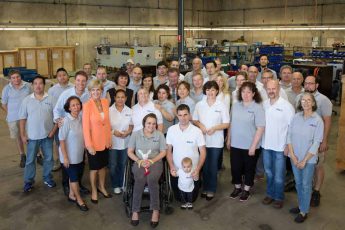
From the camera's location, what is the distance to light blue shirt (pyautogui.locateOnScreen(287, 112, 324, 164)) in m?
3.70

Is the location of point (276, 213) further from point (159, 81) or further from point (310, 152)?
point (159, 81)

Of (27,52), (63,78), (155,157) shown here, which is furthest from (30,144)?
(27,52)

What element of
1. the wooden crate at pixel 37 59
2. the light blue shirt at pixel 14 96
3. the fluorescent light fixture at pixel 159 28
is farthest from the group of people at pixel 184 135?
the fluorescent light fixture at pixel 159 28

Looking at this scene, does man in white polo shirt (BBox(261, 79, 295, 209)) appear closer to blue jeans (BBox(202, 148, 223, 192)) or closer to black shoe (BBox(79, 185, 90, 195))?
blue jeans (BBox(202, 148, 223, 192))

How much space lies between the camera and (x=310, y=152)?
3.71 m

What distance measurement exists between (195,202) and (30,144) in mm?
2287

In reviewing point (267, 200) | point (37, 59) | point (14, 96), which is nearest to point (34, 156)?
point (14, 96)

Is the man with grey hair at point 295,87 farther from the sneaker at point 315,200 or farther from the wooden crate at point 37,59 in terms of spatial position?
the wooden crate at point 37,59

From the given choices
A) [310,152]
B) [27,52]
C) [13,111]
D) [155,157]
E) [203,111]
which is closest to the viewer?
[310,152]

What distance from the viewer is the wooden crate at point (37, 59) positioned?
15.2 metres

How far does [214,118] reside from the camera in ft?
14.2

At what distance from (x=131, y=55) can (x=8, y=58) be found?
579 centimetres

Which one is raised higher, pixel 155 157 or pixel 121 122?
pixel 121 122

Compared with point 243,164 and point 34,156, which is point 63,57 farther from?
point 243,164
